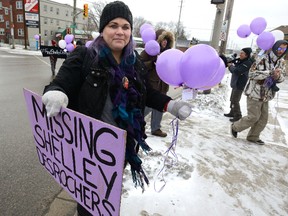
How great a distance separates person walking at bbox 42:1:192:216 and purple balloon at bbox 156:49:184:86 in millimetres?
727

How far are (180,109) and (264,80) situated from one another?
2791 millimetres

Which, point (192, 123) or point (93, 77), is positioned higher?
point (93, 77)

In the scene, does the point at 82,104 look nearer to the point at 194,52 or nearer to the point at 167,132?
the point at 194,52

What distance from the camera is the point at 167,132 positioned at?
434 cm

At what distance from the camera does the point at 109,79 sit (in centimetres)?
148

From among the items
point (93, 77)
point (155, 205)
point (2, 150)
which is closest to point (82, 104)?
point (93, 77)

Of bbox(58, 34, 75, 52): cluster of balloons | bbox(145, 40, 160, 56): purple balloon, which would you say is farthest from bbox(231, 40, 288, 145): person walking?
bbox(58, 34, 75, 52): cluster of balloons

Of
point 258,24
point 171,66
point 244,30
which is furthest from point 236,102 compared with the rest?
point 171,66

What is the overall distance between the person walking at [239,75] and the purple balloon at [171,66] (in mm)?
3382

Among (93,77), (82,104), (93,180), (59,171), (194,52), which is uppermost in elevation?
(194,52)

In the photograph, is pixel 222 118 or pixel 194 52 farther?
pixel 222 118

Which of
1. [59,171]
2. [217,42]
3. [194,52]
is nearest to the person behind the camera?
[59,171]

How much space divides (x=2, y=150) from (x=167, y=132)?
2.69m

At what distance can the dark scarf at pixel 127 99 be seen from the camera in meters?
1.49
